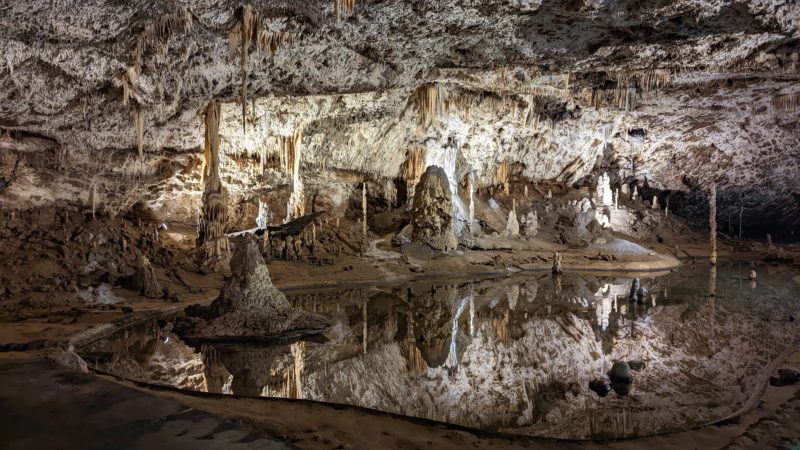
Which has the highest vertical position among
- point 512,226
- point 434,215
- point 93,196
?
point 93,196

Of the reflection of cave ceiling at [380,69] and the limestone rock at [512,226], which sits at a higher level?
the reflection of cave ceiling at [380,69]

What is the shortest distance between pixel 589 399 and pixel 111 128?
37.4 feet

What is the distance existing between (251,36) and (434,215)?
1060 centimetres

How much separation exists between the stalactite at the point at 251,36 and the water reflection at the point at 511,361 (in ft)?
15.9

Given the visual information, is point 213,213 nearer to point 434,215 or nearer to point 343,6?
point 343,6

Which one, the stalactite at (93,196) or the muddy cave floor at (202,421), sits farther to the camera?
the stalactite at (93,196)

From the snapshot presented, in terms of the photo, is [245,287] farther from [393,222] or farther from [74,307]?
[393,222]

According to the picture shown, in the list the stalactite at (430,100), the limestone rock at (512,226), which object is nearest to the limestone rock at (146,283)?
the stalactite at (430,100)

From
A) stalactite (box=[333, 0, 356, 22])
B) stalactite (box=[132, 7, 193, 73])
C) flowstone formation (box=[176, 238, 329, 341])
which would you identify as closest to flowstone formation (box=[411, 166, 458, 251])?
flowstone formation (box=[176, 238, 329, 341])

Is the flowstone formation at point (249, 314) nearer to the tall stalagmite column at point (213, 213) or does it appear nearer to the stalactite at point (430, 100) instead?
the tall stalagmite column at point (213, 213)

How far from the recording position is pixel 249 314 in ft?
27.0

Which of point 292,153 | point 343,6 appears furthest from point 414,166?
point 343,6

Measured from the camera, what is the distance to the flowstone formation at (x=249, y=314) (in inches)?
315

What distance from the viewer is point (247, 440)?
344 centimetres
